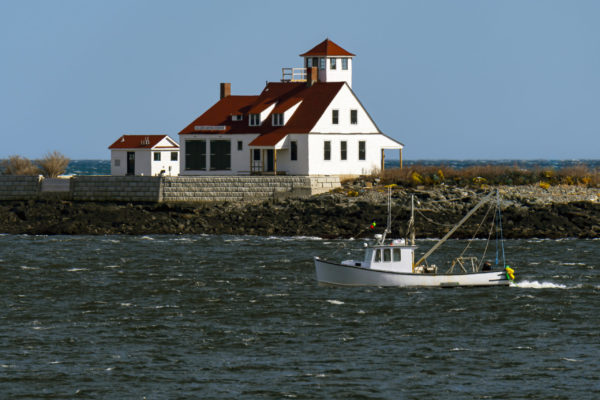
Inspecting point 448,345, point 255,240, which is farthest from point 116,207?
point 448,345

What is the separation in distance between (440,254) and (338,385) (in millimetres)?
25593

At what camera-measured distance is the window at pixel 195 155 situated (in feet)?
237

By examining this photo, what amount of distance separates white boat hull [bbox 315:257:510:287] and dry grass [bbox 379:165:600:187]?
27935 millimetres

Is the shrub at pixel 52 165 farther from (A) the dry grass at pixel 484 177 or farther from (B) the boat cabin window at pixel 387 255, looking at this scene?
(B) the boat cabin window at pixel 387 255

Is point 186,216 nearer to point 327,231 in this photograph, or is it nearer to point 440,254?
point 327,231

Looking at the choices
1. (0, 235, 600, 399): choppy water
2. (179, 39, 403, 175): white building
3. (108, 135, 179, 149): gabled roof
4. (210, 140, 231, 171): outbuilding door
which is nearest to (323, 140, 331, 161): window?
(179, 39, 403, 175): white building

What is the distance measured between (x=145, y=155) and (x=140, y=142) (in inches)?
49.4

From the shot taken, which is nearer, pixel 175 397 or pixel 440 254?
pixel 175 397

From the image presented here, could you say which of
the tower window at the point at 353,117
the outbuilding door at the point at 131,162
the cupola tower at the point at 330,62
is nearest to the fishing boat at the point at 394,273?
the tower window at the point at 353,117

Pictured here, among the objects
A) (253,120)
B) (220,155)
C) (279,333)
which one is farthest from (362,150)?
(279,333)

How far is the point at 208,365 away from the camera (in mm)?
27453

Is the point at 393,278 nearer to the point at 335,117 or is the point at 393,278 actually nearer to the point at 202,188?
the point at 202,188

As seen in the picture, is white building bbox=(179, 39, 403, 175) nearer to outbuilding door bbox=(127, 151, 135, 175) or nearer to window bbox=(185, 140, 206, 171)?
window bbox=(185, 140, 206, 171)

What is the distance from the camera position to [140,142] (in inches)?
3100
